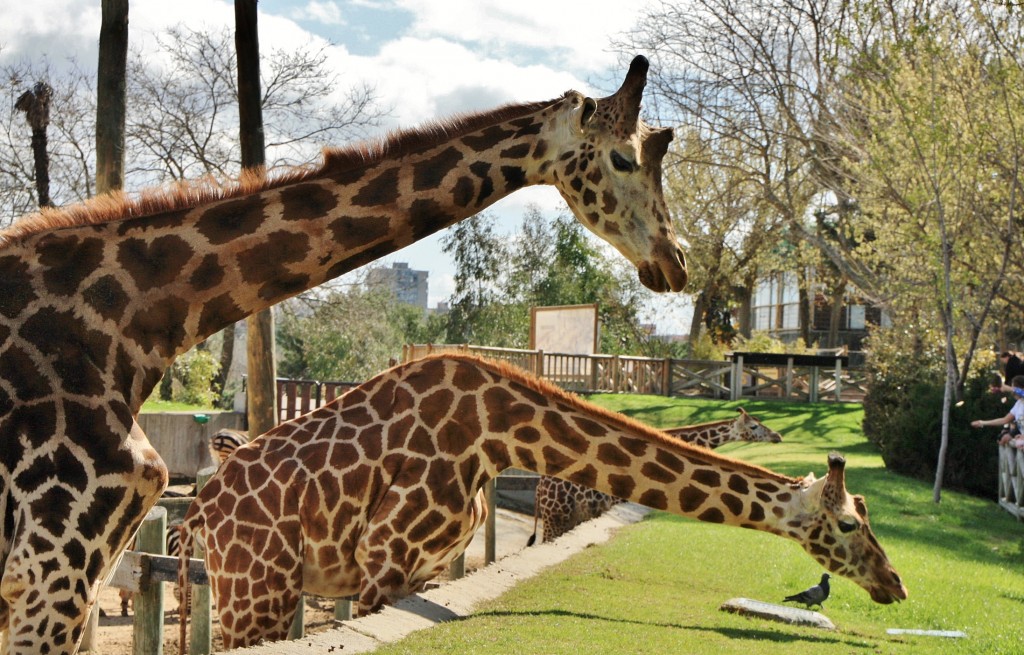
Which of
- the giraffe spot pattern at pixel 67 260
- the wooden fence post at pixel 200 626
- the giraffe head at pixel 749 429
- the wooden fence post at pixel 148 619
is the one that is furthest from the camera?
the giraffe head at pixel 749 429

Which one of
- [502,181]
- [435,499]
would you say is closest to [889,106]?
[435,499]

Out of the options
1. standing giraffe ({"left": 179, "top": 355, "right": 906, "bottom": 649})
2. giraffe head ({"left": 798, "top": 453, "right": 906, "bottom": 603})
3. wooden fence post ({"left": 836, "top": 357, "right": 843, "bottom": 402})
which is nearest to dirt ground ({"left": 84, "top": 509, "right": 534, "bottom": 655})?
standing giraffe ({"left": 179, "top": 355, "right": 906, "bottom": 649})

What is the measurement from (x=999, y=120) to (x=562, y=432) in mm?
13850

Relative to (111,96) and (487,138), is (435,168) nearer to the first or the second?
(487,138)

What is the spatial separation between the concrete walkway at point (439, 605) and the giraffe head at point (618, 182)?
2916 millimetres

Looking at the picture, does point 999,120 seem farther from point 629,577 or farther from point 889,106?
point 629,577

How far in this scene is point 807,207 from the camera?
37344 millimetres

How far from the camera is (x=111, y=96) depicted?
1130 cm

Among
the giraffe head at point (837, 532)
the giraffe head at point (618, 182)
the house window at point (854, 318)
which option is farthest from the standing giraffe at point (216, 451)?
the house window at point (854, 318)

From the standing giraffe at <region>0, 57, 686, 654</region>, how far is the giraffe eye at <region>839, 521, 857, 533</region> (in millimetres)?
2432

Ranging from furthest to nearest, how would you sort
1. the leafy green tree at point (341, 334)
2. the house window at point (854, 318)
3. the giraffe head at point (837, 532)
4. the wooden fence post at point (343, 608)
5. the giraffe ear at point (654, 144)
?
the house window at point (854, 318) < the leafy green tree at point (341, 334) < the wooden fence post at point (343, 608) < the giraffe head at point (837, 532) < the giraffe ear at point (654, 144)

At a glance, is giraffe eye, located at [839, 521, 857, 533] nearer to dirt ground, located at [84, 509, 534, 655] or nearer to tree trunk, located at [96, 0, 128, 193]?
dirt ground, located at [84, 509, 534, 655]

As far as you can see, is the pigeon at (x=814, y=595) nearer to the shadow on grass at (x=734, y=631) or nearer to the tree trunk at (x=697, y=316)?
the shadow on grass at (x=734, y=631)

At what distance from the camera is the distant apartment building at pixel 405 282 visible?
45.4 meters
